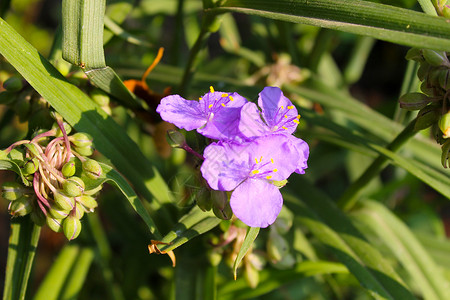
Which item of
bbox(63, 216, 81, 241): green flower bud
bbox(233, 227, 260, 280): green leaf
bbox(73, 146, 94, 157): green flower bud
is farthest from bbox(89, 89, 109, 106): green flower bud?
bbox(233, 227, 260, 280): green leaf

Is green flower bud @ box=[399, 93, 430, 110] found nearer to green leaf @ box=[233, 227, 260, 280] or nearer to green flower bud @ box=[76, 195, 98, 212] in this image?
green leaf @ box=[233, 227, 260, 280]

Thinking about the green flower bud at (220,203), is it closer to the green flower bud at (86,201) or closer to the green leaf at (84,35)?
the green flower bud at (86,201)

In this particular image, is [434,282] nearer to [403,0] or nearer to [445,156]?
[445,156]

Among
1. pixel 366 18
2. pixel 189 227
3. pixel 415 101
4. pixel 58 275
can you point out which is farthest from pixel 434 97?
pixel 58 275

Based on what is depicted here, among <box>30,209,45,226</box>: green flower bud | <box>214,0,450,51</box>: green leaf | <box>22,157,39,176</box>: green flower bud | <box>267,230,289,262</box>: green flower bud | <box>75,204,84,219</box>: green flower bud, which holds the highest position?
<box>214,0,450,51</box>: green leaf

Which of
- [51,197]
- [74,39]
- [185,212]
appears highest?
[74,39]

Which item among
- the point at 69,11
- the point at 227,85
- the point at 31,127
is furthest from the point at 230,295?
the point at 69,11

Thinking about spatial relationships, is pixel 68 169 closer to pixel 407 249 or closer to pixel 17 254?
pixel 17 254
